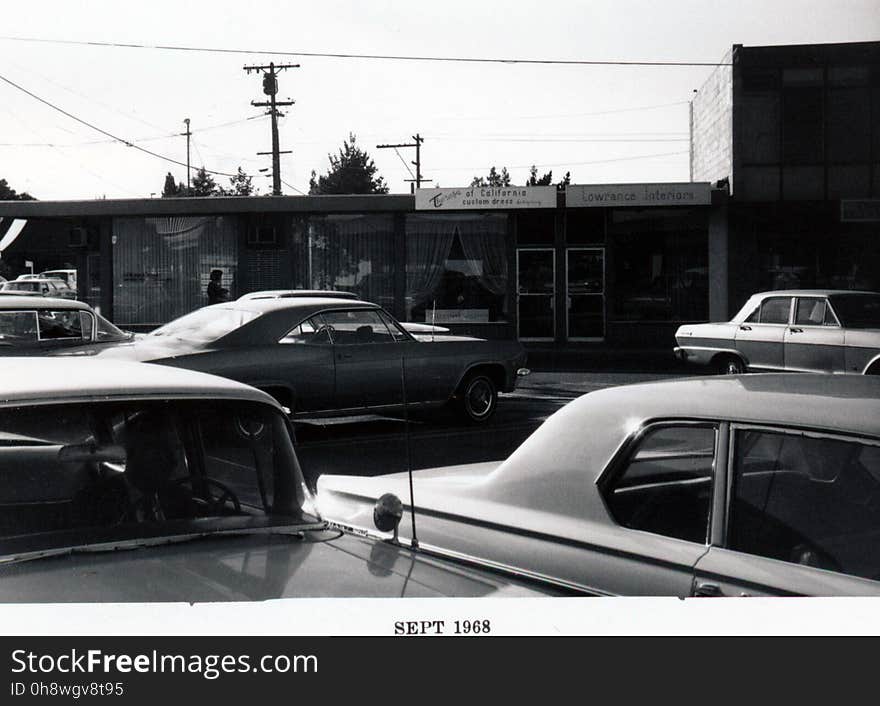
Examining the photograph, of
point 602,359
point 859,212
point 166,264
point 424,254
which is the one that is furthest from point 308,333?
point 166,264

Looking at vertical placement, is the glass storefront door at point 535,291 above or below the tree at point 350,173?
below

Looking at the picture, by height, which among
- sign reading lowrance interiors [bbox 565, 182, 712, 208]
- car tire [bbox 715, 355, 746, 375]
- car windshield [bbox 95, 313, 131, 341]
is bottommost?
car tire [bbox 715, 355, 746, 375]

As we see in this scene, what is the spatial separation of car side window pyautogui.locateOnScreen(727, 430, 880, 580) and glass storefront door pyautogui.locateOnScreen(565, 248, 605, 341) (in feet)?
59.0

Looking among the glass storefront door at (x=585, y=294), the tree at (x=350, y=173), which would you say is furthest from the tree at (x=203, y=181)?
the glass storefront door at (x=585, y=294)

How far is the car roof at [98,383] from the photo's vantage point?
288 centimetres

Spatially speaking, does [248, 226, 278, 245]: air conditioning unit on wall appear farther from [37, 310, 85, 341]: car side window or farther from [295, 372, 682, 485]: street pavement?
[37, 310, 85, 341]: car side window

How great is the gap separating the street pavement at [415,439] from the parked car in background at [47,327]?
2.00m

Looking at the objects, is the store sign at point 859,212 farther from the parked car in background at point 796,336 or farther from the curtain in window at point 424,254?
the curtain in window at point 424,254

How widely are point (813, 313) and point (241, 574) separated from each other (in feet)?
29.2

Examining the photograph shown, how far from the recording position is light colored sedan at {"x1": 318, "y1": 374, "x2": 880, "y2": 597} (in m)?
2.82

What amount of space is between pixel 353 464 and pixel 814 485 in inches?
218

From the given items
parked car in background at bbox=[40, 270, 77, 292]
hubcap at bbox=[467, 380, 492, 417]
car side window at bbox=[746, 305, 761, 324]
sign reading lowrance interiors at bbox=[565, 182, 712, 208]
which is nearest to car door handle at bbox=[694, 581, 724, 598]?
hubcap at bbox=[467, 380, 492, 417]
